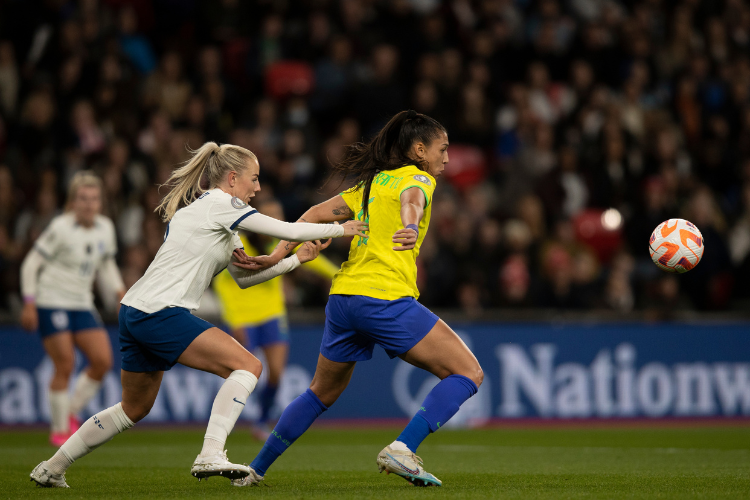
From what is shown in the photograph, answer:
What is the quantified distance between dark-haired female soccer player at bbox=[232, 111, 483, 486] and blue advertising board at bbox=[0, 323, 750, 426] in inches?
233

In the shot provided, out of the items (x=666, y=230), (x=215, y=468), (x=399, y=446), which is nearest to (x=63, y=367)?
(x=215, y=468)

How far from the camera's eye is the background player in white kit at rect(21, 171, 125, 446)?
926cm

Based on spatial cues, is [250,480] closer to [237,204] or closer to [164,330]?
[164,330]

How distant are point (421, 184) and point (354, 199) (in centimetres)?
57

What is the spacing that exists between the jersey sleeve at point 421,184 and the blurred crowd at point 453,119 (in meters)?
6.82

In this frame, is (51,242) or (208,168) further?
(51,242)

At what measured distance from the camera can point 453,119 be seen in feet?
48.8

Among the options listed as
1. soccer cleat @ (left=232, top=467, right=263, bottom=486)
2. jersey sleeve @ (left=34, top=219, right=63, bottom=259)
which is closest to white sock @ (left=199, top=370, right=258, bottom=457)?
soccer cleat @ (left=232, top=467, right=263, bottom=486)

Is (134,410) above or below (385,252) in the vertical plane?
below

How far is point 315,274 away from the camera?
Result: 12.5m

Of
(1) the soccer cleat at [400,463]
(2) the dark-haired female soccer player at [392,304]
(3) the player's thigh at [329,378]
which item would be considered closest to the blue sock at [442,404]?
(2) the dark-haired female soccer player at [392,304]

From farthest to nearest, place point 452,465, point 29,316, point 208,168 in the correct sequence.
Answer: point 29,316, point 452,465, point 208,168

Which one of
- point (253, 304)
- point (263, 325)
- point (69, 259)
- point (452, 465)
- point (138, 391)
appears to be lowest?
point (452, 465)

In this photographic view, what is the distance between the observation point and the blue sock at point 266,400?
10086 millimetres
